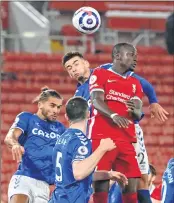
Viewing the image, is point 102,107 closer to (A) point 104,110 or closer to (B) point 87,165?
(A) point 104,110

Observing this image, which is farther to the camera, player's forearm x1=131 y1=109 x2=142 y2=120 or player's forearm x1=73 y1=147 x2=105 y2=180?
player's forearm x1=131 y1=109 x2=142 y2=120

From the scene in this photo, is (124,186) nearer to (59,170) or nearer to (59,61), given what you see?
(59,170)

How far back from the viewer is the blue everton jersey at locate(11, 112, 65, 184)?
392 inches

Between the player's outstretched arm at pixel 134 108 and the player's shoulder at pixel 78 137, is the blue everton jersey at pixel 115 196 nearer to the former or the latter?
the player's outstretched arm at pixel 134 108

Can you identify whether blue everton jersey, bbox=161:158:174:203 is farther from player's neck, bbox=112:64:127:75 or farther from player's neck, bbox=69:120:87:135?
player's neck, bbox=69:120:87:135

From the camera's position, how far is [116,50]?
8.93 meters

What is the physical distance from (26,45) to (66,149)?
12.0 meters

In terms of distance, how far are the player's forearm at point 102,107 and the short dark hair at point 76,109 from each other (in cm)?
60

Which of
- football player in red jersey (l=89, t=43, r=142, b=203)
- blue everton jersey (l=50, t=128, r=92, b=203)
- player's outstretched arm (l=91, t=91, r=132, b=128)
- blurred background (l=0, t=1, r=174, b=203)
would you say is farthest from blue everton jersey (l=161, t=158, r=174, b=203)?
blurred background (l=0, t=1, r=174, b=203)

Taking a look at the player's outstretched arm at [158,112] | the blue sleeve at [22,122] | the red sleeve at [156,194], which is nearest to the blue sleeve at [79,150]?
the player's outstretched arm at [158,112]

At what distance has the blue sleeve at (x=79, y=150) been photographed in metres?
7.91

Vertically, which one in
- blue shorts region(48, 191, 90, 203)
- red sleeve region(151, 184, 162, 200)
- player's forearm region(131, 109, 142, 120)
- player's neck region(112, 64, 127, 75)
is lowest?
red sleeve region(151, 184, 162, 200)

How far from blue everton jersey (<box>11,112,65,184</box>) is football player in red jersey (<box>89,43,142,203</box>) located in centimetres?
114

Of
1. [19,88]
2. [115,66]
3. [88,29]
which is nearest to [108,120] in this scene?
[115,66]
